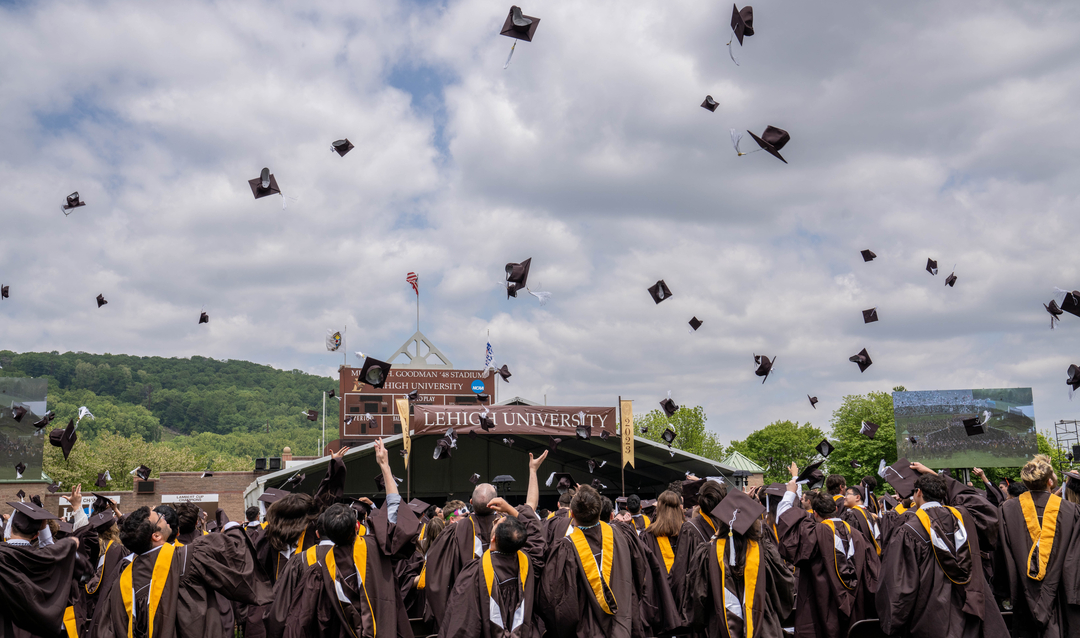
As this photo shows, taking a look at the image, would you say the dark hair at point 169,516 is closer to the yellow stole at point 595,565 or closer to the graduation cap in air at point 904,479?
the yellow stole at point 595,565

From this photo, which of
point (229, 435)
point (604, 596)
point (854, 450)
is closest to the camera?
point (604, 596)

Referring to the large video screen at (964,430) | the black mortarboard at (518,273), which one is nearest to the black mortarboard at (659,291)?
the black mortarboard at (518,273)

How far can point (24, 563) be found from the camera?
5.23 m

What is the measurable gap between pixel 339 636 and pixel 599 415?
1836cm

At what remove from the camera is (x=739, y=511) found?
4.91 metres

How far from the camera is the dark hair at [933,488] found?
5633 mm

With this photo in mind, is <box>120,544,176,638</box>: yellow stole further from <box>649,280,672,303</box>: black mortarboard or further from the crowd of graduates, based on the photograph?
<box>649,280,672,303</box>: black mortarboard

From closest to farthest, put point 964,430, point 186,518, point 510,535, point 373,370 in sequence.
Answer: point 510,535 < point 186,518 < point 373,370 < point 964,430

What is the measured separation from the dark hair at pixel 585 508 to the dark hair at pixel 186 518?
327 centimetres

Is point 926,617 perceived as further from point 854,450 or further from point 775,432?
point 775,432

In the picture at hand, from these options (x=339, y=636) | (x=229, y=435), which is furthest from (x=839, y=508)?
(x=229, y=435)

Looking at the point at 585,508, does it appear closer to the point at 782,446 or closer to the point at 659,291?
the point at 659,291

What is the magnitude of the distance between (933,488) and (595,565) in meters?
2.63

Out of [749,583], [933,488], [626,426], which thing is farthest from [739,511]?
[626,426]
